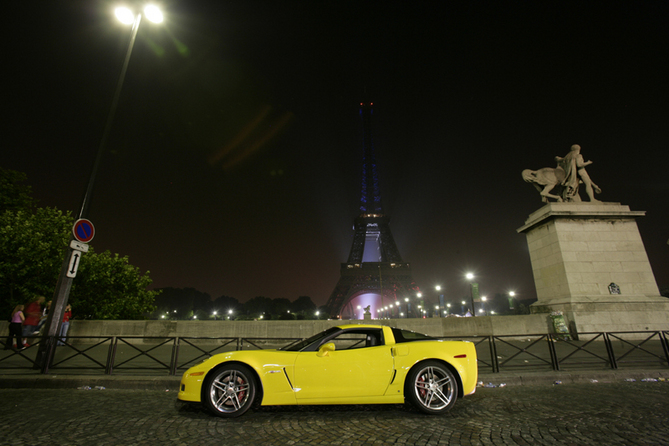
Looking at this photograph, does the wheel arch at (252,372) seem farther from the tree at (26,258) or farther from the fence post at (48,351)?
the tree at (26,258)

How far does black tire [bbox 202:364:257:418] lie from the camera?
438 cm

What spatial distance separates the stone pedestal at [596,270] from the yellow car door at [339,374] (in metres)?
10.1

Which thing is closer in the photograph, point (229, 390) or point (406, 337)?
point (229, 390)

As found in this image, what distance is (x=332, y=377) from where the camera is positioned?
4516 mm

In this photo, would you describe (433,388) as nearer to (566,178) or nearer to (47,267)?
(566,178)

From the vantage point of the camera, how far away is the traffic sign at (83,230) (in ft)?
24.3

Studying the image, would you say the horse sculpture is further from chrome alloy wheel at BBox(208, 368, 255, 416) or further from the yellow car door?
chrome alloy wheel at BBox(208, 368, 255, 416)

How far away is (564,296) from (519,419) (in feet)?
32.2

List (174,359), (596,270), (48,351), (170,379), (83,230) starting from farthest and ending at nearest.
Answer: (596,270) < (83,230) < (174,359) < (48,351) < (170,379)

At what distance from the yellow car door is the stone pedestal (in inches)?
396

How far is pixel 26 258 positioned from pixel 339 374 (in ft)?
59.5

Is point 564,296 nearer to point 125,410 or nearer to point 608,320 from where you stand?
point 608,320

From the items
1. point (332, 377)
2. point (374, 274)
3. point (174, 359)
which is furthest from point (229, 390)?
point (374, 274)

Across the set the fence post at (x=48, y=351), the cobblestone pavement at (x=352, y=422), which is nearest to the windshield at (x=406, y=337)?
the cobblestone pavement at (x=352, y=422)
